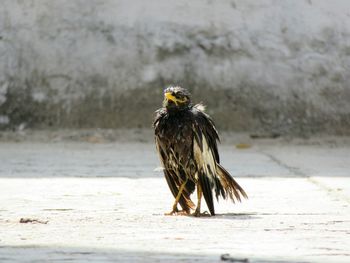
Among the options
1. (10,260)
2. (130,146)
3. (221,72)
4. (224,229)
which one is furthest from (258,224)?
(221,72)

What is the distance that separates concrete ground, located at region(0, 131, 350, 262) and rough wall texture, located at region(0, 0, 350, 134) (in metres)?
0.58

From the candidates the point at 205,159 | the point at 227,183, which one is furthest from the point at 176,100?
the point at 227,183

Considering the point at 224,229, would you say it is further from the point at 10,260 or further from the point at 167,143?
the point at 10,260

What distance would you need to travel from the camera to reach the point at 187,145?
544 cm

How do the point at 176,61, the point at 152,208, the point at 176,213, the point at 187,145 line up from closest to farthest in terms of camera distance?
the point at 187,145 < the point at 176,213 < the point at 152,208 < the point at 176,61

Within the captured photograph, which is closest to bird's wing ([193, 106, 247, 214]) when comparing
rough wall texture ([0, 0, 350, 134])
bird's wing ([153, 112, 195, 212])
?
bird's wing ([153, 112, 195, 212])

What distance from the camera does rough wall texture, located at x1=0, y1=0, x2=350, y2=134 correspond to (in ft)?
33.9

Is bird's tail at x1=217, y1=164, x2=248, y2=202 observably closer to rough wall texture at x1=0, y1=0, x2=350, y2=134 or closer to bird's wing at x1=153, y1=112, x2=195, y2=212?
bird's wing at x1=153, y1=112, x2=195, y2=212

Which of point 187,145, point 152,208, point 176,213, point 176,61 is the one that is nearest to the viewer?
point 187,145

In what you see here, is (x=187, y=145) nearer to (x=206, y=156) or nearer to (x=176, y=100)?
(x=206, y=156)

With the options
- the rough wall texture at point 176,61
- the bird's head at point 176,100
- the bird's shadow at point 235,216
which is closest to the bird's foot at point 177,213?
the bird's shadow at point 235,216

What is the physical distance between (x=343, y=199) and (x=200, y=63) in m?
4.46

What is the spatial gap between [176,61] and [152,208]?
4.71m

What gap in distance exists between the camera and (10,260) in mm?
3906
